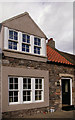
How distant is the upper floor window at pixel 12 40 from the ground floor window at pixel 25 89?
1974 millimetres

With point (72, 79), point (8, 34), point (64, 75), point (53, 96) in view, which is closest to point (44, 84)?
point (53, 96)

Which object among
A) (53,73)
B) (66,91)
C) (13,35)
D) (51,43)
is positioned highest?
(51,43)

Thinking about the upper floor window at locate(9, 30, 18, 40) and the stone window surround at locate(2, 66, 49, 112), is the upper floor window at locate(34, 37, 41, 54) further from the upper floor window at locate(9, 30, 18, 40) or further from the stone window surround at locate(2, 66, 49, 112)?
the upper floor window at locate(9, 30, 18, 40)

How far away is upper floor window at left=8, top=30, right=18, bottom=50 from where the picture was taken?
1012 centimetres

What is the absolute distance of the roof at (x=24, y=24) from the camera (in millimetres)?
10081

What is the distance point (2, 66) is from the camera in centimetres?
938

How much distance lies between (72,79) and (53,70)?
250cm

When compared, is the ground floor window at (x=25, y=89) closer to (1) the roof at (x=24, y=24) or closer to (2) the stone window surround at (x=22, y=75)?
(2) the stone window surround at (x=22, y=75)

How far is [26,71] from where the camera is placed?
1050cm

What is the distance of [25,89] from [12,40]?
3.24 meters

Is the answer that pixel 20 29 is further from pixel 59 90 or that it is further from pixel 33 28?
pixel 59 90

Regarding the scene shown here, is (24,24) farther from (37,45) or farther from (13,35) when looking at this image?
(37,45)

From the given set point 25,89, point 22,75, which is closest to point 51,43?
point 22,75

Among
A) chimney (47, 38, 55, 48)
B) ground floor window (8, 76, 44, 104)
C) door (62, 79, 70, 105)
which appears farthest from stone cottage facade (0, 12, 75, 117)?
chimney (47, 38, 55, 48)
